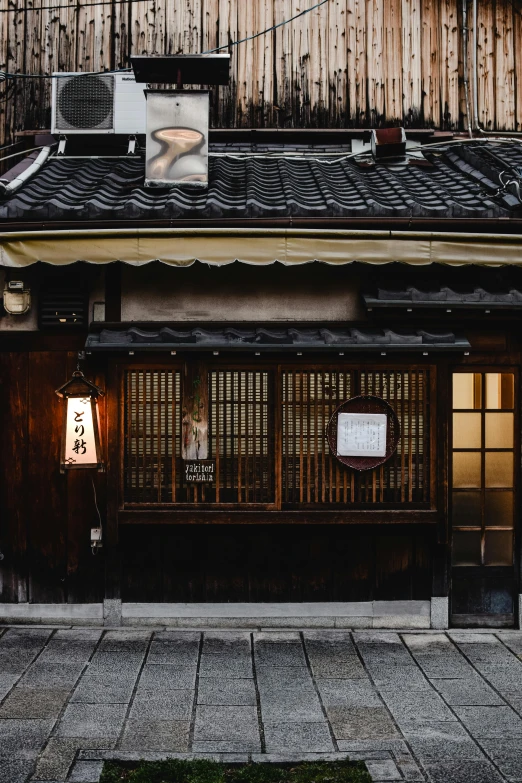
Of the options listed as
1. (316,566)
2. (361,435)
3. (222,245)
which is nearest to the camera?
(222,245)

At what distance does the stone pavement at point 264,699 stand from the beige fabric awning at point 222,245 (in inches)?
176

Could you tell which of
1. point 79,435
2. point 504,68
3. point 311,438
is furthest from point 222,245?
point 504,68

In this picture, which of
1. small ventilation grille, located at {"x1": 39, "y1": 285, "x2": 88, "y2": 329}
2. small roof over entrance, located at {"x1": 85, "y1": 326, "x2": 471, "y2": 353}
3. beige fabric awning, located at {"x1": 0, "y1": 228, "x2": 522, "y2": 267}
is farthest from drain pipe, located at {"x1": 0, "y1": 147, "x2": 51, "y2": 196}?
small roof over entrance, located at {"x1": 85, "y1": 326, "x2": 471, "y2": 353}

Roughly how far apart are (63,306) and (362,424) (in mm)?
4011

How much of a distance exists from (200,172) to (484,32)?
5.63 metres

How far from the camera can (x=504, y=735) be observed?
5871 mm

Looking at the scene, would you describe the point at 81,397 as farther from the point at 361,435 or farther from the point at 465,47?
the point at 465,47

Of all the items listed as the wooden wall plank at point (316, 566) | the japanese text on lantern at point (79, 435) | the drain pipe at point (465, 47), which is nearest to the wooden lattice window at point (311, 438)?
the wooden wall plank at point (316, 566)

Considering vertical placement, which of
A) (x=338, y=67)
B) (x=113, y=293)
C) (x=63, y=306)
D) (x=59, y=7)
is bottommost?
(x=63, y=306)

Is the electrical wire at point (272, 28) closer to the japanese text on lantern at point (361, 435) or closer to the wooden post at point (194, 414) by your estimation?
the wooden post at point (194, 414)

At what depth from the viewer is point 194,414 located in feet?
27.0

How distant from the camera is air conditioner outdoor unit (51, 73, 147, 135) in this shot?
10383 mm

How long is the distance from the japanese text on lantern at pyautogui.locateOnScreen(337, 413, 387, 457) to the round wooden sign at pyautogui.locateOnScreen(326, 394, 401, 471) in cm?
3

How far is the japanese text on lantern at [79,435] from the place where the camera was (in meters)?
8.12
